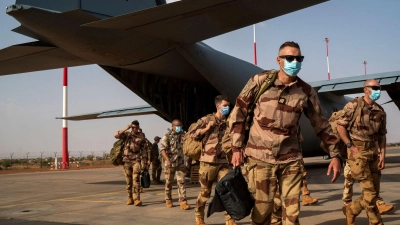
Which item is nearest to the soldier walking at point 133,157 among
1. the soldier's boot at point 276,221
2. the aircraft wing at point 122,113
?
the soldier's boot at point 276,221

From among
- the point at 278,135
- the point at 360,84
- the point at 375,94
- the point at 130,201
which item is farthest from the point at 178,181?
the point at 360,84

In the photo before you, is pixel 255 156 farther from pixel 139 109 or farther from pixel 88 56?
pixel 139 109

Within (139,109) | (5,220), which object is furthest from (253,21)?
(139,109)

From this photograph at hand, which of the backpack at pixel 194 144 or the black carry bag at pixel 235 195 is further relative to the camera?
the backpack at pixel 194 144

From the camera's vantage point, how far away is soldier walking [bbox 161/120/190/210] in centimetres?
795

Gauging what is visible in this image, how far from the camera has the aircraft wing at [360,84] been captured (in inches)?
550

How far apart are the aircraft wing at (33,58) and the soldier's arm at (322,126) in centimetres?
663

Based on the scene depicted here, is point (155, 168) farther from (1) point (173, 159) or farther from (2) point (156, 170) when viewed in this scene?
(1) point (173, 159)

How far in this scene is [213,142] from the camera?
611 centimetres

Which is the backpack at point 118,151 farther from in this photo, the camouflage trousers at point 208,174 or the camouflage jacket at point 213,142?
the camouflage trousers at point 208,174

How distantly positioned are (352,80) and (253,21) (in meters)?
8.47

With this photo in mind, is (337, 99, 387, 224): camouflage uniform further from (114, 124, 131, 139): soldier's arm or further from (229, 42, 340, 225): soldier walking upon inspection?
(114, 124, 131, 139): soldier's arm

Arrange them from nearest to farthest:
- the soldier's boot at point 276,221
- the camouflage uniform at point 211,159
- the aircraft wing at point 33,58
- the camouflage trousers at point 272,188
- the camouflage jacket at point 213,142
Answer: the camouflage trousers at point 272,188 → the soldier's boot at point 276,221 → the camouflage uniform at point 211,159 → the camouflage jacket at point 213,142 → the aircraft wing at point 33,58

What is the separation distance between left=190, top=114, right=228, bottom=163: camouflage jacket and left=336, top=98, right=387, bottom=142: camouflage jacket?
5.67 ft
